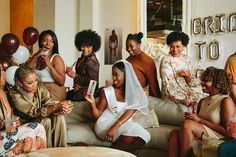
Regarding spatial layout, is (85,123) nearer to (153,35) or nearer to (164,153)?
(164,153)

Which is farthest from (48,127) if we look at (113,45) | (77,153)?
(113,45)

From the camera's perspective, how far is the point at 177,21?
5.98m

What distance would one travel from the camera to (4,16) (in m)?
9.09

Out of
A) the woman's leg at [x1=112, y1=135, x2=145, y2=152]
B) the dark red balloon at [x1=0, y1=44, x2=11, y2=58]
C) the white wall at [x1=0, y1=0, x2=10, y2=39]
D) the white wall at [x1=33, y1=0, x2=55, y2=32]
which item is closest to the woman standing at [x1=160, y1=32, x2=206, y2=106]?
the woman's leg at [x1=112, y1=135, x2=145, y2=152]

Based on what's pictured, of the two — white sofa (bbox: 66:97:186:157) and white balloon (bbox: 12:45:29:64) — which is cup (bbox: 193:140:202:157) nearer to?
white sofa (bbox: 66:97:186:157)

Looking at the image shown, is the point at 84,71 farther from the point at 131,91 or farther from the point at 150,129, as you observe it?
the point at 150,129

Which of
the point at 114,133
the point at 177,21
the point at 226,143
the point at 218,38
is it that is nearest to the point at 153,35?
the point at 177,21

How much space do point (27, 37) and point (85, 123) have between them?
147cm

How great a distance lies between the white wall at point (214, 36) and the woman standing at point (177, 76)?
1253mm

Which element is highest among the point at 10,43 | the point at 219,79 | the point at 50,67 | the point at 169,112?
the point at 10,43

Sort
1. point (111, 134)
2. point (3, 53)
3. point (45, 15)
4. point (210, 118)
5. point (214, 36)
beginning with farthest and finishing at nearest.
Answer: point (45, 15) → point (214, 36) → point (3, 53) → point (111, 134) → point (210, 118)

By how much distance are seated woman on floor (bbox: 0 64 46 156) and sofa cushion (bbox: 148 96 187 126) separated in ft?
4.83

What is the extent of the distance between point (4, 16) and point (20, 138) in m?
6.54

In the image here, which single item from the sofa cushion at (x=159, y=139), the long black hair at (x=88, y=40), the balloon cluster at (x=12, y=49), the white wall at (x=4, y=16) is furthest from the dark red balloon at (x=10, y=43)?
the white wall at (x=4, y=16)
